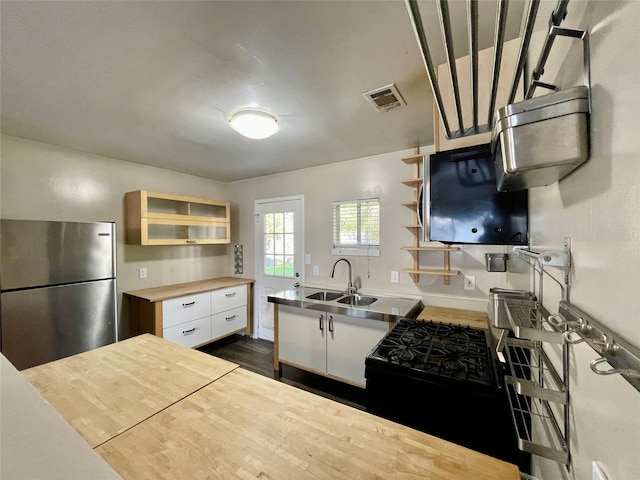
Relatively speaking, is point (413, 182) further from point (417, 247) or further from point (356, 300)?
point (356, 300)

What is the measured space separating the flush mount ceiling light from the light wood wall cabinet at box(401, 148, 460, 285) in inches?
50.3

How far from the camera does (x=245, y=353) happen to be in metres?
3.31

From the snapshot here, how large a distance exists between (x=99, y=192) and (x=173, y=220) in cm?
76

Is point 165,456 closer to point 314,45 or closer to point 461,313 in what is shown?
point 314,45

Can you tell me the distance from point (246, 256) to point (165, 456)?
134 inches

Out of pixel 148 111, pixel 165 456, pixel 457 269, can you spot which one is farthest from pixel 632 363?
pixel 148 111

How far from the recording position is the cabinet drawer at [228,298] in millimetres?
3344

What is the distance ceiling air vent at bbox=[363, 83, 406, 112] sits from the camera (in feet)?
5.14

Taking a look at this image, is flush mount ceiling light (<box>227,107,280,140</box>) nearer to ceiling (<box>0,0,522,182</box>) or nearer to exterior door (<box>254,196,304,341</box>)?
ceiling (<box>0,0,522,182</box>)

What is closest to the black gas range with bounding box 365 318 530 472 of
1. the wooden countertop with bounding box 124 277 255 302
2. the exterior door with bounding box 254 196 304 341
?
the exterior door with bounding box 254 196 304 341

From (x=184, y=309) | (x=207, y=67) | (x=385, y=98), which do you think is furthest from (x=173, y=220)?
(x=385, y=98)

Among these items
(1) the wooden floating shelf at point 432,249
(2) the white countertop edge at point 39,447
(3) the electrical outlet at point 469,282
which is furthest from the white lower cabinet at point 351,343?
(2) the white countertop edge at point 39,447

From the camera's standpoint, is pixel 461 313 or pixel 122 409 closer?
pixel 122 409

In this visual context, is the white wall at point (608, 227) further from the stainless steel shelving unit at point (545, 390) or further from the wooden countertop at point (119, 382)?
the wooden countertop at point (119, 382)
